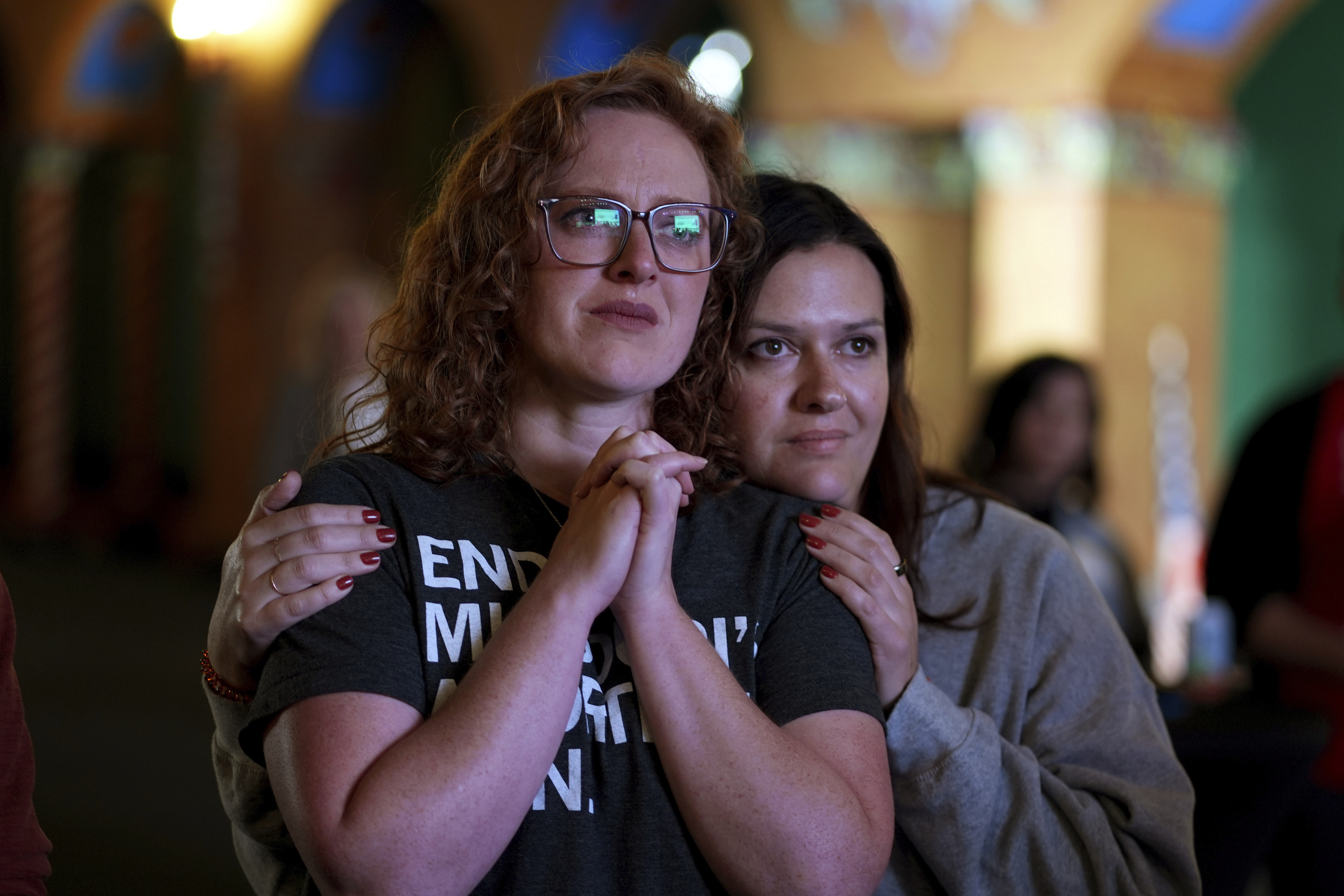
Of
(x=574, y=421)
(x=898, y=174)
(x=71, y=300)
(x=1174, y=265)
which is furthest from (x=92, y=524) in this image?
(x=574, y=421)

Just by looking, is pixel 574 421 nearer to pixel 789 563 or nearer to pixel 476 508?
pixel 476 508

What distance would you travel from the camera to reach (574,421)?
1.73m

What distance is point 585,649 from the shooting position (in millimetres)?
1488

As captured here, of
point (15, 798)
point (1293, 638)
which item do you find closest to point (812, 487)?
point (15, 798)

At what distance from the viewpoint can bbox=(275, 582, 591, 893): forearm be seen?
53.9 inches

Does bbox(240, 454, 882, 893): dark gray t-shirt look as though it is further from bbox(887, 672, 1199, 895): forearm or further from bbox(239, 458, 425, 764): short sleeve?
bbox(887, 672, 1199, 895): forearm

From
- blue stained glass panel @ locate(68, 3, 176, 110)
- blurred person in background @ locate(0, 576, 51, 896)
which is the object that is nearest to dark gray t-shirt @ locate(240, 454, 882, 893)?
blurred person in background @ locate(0, 576, 51, 896)

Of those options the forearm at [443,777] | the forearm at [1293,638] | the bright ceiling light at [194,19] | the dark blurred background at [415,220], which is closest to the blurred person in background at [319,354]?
the dark blurred background at [415,220]

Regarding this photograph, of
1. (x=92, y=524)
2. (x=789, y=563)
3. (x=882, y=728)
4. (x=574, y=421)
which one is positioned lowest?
(x=92, y=524)

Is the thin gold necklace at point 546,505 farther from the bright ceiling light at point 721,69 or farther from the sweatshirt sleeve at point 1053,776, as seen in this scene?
the bright ceiling light at point 721,69

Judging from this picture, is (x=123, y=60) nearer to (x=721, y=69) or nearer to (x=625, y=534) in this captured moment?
(x=721, y=69)

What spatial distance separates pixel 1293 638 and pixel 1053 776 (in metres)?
1.40

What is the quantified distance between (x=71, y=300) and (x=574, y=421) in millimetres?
14537

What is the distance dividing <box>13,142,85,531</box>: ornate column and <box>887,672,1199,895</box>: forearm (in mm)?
13693
